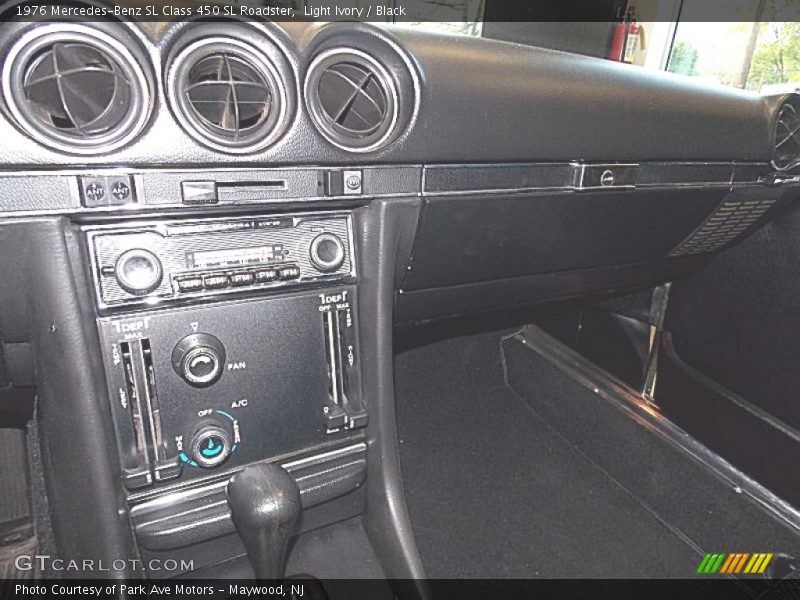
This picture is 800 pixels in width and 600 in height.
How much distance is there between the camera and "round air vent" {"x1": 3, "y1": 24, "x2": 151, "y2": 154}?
67 cm

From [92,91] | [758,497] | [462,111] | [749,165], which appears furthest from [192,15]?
[758,497]

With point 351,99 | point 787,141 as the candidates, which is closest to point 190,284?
point 351,99

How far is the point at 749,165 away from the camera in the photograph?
4.29 feet

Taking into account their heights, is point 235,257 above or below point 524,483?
above

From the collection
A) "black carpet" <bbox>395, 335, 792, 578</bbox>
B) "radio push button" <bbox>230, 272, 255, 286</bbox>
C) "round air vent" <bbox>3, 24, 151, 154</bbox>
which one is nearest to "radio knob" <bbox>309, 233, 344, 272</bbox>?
"radio push button" <bbox>230, 272, 255, 286</bbox>

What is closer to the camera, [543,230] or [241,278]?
[241,278]

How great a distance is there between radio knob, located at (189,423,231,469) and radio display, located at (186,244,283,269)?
11.3 inches

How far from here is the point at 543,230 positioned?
118cm

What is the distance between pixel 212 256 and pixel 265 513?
0.41m

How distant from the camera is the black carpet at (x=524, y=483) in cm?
145

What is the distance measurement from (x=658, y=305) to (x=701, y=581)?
0.84m

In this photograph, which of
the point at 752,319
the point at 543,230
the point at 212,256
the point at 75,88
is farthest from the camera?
the point at 752,319

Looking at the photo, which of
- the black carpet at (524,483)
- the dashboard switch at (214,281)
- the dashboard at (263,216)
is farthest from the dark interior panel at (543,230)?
the black carpet at (524,483)

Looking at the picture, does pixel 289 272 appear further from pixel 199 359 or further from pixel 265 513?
pixel 265 513
